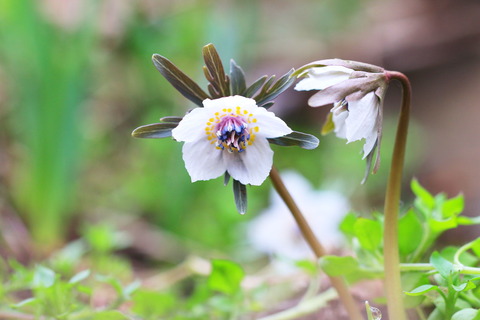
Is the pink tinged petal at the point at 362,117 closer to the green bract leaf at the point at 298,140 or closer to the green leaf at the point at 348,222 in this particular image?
the green bract leaf at the point at 298,140

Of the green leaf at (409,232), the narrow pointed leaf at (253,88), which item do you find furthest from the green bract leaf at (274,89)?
the green leaf at (409,232)

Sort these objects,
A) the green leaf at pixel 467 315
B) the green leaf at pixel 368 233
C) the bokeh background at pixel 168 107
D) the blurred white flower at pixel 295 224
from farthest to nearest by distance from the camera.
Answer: the bokeh background at pixel 168 107 → the blurred white flower at pixel 295 224 → the green leaf at pixel 368 233 → the green leaf at pixel 467 315

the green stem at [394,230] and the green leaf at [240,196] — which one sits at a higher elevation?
the green leaf at [240,196]

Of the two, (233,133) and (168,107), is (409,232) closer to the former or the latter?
(233,133)

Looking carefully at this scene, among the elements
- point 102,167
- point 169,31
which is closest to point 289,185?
point 102,167

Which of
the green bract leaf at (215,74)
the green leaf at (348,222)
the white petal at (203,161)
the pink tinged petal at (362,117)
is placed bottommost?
the green leaf at (348,222)

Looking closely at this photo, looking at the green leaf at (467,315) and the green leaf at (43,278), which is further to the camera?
the green leaf at (43,278)

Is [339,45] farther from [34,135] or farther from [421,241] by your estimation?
[421,241]
